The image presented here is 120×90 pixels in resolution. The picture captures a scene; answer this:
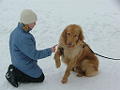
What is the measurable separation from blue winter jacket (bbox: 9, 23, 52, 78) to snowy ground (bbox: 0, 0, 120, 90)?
285mm

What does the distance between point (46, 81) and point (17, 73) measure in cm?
49

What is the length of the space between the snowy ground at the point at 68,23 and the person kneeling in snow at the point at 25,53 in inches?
6.0

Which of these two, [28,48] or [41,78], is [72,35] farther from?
[41,78]

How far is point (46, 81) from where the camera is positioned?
4461mm

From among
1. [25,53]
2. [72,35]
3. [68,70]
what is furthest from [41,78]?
[72,35]

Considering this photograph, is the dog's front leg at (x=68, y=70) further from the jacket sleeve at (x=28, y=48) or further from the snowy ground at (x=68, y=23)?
the jacket sleeve at (x=28, y=48)

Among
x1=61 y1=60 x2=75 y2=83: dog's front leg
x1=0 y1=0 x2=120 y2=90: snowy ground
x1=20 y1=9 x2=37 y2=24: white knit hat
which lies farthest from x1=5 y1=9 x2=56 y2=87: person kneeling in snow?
x1=61 y1=60 x2=75 y2=83: dog's front leg

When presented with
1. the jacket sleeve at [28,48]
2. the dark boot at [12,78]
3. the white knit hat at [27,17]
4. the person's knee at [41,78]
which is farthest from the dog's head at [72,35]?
the dark boot at [12,78]

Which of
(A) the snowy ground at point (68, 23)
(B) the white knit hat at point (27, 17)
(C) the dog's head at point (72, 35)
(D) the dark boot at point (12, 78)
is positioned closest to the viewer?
(B) the white knit hat at point (27, 17)

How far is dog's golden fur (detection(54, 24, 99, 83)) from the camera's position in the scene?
4047mm

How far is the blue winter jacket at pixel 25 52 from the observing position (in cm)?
396

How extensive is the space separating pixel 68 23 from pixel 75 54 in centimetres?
238

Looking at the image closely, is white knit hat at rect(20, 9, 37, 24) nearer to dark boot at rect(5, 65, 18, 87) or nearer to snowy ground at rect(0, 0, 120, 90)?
dark boot at rect(5, 65, 18, 87)

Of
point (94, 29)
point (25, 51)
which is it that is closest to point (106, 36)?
point (94, 29)
